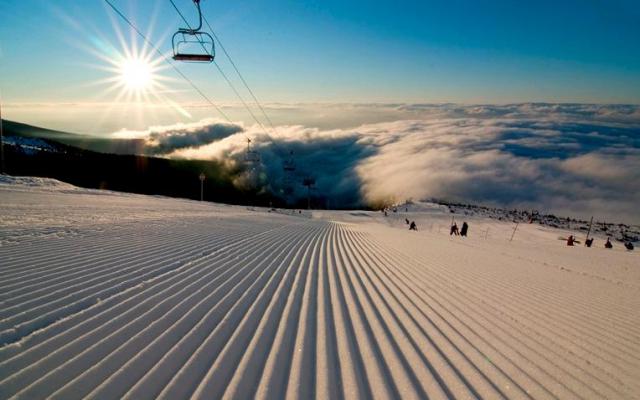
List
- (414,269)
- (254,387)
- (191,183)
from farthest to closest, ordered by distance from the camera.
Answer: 1. (191,183)
2. (414,269)
3. (254,387)

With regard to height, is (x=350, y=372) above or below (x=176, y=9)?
below

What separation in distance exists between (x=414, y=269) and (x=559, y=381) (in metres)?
4.94

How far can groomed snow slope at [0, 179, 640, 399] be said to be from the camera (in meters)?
2.75

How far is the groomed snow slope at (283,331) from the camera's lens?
2.75 meters

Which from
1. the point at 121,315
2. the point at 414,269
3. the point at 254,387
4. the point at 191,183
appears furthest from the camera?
the point at 191,183

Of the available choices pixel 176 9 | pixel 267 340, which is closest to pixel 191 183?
pixel 176 9

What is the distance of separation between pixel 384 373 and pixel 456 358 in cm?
83

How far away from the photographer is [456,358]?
11.3ft

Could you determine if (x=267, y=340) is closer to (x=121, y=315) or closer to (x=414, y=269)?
(x=121, y=315)

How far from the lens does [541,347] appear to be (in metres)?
3.88

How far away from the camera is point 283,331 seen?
12.5 ft

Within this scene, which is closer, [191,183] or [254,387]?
[254,387]

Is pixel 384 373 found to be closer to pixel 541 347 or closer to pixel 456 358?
pixel 456 358

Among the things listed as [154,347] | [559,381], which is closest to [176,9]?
[154,347]
